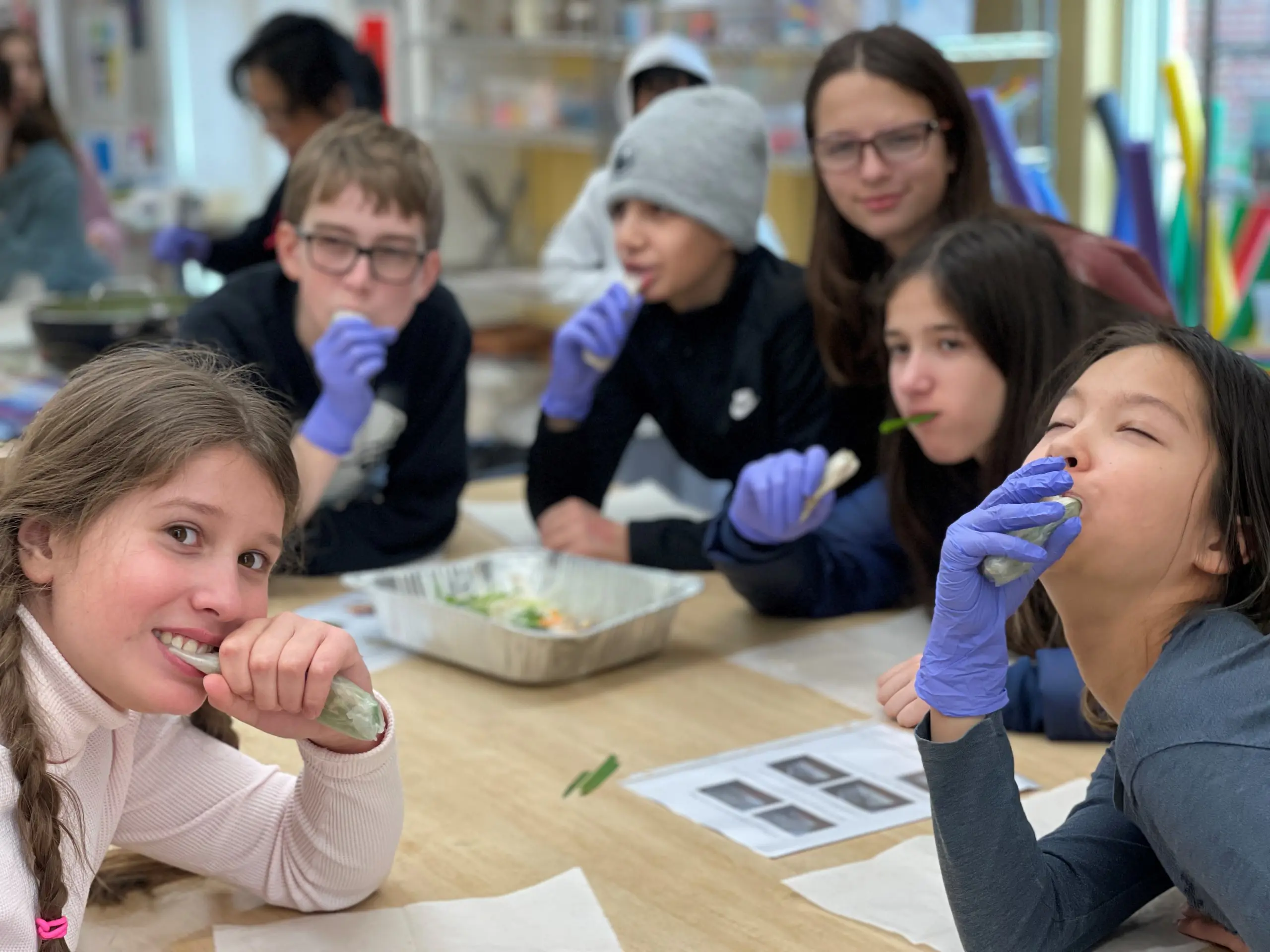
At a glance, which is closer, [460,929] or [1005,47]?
[460,929]

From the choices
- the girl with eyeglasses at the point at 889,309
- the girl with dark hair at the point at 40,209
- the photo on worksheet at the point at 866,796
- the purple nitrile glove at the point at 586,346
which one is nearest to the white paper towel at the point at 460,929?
the photo on worksheet at the point at 866,796

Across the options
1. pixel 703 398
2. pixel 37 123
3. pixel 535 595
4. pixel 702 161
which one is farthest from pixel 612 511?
pixel 37 123

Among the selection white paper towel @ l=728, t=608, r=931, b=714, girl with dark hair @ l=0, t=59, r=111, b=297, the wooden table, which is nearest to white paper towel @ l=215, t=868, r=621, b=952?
the wooden table

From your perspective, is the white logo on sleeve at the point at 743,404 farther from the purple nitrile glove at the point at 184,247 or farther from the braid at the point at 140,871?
the purple nitrile glove at the point at 184,247

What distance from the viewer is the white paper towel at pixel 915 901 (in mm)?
951

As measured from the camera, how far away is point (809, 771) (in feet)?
4.07

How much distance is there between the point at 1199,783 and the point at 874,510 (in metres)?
0.94

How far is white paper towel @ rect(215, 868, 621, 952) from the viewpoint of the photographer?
3.18 ft

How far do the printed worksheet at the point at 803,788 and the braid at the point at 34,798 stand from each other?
50cm

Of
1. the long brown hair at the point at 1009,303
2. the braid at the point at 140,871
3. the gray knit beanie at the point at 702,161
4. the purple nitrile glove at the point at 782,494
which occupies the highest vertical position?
the gray knit beanie at the point at 702,161

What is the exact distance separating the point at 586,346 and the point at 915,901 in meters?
0.93

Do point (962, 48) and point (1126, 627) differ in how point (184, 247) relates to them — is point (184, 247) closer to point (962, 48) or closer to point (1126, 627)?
point (962, 48)

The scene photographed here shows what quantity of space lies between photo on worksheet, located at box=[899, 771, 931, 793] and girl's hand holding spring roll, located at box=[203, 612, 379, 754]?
0.51 m

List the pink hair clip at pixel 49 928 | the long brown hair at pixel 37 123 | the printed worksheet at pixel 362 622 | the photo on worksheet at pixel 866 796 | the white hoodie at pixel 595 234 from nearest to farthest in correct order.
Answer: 1. the pink hair clip at pixel 49 928
2. the photo on worksheet at pixel 866 796
3. the printed worksheet at pixel 362 622
4. the white hoodie at pixel 595 234
5. the long brown hair at pixel 37 123
